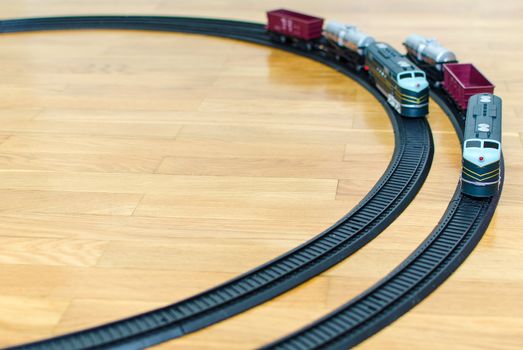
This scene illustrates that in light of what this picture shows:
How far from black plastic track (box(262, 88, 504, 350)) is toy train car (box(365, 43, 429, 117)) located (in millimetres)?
2019

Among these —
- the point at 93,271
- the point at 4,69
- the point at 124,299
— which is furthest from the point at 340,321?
the point at 4,69

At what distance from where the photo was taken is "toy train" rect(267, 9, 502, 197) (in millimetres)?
7520

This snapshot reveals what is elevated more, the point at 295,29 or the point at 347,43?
the point at 347,43

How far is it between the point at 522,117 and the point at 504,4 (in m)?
6.11

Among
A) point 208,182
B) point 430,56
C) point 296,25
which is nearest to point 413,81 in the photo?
point 430,56

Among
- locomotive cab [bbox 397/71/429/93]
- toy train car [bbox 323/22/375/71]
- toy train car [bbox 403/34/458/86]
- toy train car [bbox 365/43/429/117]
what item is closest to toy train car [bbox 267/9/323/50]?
toy train car [bbox 323/22/375/71]

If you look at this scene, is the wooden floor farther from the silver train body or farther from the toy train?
the silver train body

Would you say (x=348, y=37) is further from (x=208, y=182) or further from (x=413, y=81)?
(x=208, y=182)

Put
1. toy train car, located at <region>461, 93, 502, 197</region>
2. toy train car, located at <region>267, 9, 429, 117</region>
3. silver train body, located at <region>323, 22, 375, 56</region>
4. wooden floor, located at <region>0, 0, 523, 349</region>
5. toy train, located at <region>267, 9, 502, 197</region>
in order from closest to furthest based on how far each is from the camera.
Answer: wooden floor, located at <region>0, 0, 523, 349</region>, toy train car, located at <region>461, 93, 502, 197</region>, toy train, located at <region>267, 9, 502, 197</region>, toy train car, located at <region>267, 9, 429, 117</region>, silver train body, located at <region>323, 22, 375, 56</region>

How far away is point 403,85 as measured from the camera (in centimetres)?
952

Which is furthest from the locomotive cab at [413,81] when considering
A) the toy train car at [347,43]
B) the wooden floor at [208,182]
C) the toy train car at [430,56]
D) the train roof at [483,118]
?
the toy train car at [347,43]

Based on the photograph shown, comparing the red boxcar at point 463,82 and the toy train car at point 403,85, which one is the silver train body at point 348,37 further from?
the red boxcar at point 463,82

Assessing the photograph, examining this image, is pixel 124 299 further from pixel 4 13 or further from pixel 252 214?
pixel 4 13

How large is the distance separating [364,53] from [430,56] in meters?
1.01
